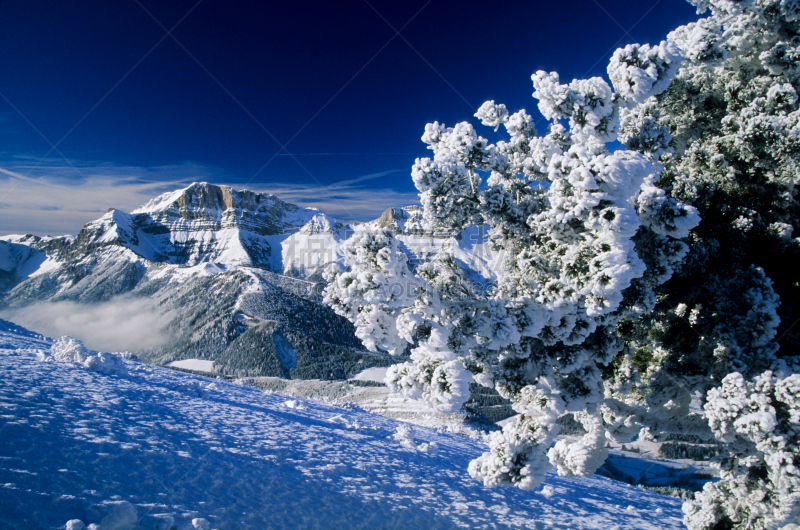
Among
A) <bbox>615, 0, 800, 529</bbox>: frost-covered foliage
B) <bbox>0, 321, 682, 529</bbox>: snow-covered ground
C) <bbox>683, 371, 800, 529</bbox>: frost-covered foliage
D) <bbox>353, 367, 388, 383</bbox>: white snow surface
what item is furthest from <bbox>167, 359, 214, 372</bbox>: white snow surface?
<bbox>683, 371, 800, 529</bbox>: frost-covered foliage

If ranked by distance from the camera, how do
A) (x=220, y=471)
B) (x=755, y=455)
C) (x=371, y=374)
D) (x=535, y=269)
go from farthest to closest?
(x=371, y=374), (x=220, y=471), (x=535, y=269), (x=755, y=455)

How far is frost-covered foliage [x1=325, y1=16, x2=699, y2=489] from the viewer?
5.66 metres

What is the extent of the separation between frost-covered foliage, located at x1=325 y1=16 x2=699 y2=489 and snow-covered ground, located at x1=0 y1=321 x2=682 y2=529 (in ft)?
10.2

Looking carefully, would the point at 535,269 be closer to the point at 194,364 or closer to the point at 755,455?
the point at 755,455

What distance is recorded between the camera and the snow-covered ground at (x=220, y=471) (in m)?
6.34

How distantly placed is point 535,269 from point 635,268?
5.83 ft

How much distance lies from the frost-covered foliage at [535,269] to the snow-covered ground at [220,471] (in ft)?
10.2

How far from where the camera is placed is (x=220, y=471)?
26.9 ft

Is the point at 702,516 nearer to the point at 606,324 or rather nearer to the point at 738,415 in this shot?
the point at 738,415

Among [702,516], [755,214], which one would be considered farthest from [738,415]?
[755,214]

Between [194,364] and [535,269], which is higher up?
[535,269]

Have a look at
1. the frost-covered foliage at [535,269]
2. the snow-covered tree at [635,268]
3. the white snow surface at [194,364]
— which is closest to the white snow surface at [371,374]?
the white snow surface at [194,364]

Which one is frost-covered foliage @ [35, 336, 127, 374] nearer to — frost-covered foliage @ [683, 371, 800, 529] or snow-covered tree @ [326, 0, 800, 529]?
snow-covered tree @ [326, 0, 800, 529]

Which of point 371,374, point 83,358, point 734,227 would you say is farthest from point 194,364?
point 734,227
